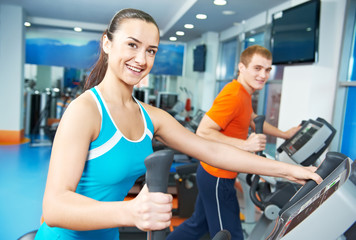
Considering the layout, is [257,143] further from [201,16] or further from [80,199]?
[201,16]

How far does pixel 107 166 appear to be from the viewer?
0.93m

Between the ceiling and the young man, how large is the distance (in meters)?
A: 2.59

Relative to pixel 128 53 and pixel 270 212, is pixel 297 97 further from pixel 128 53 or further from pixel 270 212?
pixel 128 53

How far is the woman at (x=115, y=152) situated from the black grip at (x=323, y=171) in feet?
0.09

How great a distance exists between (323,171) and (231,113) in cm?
91

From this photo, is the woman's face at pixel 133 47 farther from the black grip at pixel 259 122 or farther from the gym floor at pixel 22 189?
the gym floor at pixel 22 189

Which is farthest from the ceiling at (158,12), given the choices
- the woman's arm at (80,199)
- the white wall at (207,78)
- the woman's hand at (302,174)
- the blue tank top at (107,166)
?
the woman's arm at (80,199)

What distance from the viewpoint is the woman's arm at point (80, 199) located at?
1.82ft

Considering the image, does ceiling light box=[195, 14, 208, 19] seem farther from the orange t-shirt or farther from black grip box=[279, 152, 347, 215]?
black grip box=[279, 152, 347, 215]

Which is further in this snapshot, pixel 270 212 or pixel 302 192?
pixel 270 212

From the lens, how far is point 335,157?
96cm

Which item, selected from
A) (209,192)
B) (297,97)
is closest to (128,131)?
(209,192)

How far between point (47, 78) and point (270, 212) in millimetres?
8082

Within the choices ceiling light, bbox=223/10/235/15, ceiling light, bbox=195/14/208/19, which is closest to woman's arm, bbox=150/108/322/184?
ceiling light, bbox=223/10/235/15
